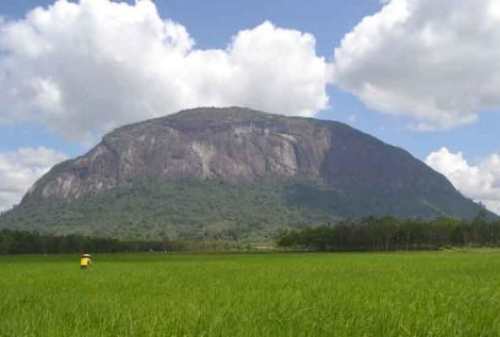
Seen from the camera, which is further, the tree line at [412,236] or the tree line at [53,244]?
the tree line at [412,236]

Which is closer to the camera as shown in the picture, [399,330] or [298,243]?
[399,330]

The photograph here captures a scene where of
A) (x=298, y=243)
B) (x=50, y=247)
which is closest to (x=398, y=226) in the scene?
(x=298, y=243)

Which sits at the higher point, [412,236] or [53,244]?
[412,236]

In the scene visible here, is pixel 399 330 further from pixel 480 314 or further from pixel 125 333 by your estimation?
pixel 125 333

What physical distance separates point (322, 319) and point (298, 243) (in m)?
178

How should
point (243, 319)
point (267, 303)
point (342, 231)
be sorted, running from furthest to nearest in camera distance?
point (342, 231)
point (267, 303)
point (243, 319)

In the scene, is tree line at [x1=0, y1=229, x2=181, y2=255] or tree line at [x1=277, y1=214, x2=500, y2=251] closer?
tree line at [x1=0, y1=229, x2=181, y2=255]

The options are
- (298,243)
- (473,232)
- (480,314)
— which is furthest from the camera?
(298,243)

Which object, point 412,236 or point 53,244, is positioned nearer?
point 412,236

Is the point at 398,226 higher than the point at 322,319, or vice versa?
the point at 398,226

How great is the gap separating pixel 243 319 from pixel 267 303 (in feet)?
12.0

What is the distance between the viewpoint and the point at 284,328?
909 centimetres

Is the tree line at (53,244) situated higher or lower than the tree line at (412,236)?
lower

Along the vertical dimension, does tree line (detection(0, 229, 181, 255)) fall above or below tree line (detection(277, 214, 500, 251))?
below
